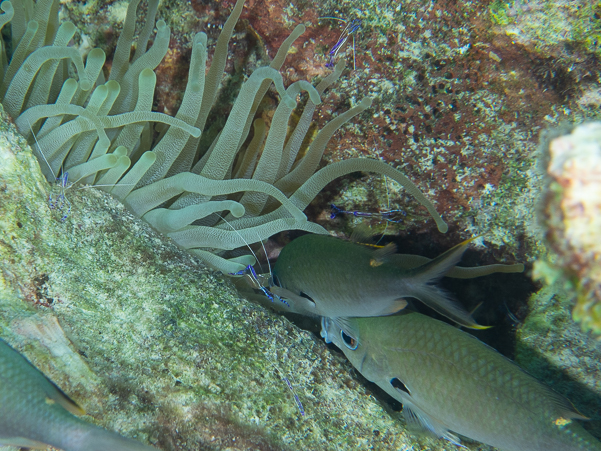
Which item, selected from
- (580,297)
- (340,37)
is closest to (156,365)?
(580,297)

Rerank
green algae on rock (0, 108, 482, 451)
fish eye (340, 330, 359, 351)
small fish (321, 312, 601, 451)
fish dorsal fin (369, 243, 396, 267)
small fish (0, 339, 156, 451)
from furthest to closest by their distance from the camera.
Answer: fish eye (340, 330, 359, 351) → fish dorsal fin (369, 243, 396, 267) → small fish (321, 312, 601, 451) → green algae on rock (0, 108, 482, 451) → small fish (0, 339, 156, 451)

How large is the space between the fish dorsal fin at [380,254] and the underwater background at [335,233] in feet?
1.75

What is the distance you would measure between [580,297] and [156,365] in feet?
4.50

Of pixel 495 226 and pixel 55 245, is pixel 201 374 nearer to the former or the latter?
pixel 55 245

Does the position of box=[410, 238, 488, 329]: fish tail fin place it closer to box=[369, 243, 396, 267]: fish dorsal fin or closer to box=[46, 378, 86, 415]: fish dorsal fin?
box=[369, 243, 396, 267]: fish dorsal fin

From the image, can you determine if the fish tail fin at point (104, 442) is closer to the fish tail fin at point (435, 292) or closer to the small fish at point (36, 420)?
the small fish at point (36, 420)

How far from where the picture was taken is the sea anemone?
5.76 feet

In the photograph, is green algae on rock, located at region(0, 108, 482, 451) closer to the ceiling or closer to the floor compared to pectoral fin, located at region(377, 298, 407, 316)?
closer to the floor

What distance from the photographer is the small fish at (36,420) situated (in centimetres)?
92

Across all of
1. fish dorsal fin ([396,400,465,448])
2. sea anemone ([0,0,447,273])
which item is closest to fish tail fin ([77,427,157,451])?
sea anemone ([0,0,447,273])

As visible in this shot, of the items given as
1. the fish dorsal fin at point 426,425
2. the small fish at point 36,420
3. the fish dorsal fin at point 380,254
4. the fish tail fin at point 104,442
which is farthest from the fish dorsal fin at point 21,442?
the fish dorsal fin at point 426,425

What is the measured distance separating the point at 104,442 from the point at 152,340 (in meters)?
0.53

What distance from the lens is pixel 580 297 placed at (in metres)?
0.63

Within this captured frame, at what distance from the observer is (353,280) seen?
5.81 feet
